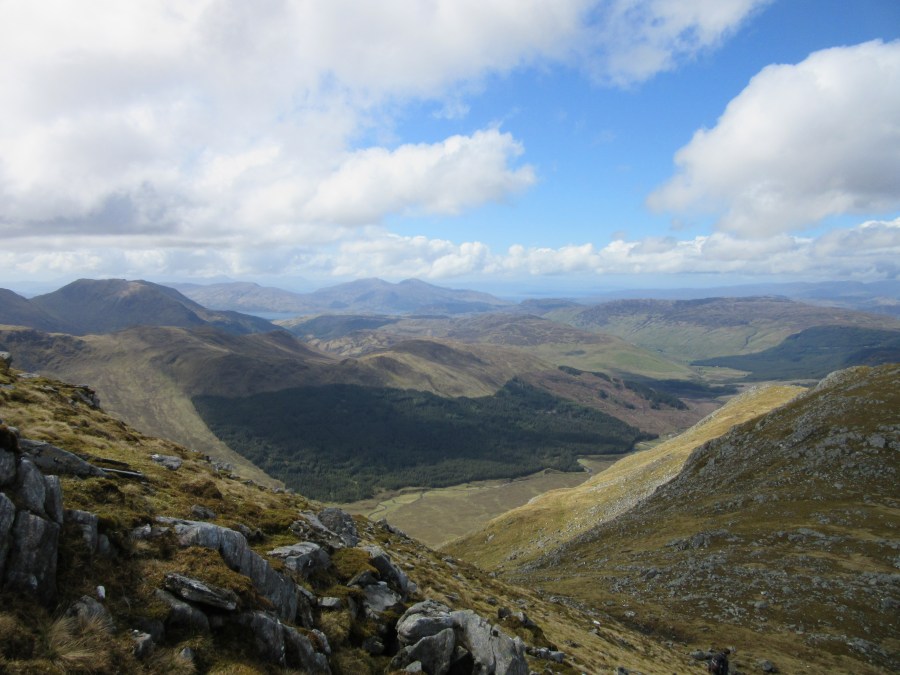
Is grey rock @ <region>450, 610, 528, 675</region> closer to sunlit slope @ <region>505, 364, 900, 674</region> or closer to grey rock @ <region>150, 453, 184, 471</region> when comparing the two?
grey rock @ <region>150, 453, 184, 471</region>

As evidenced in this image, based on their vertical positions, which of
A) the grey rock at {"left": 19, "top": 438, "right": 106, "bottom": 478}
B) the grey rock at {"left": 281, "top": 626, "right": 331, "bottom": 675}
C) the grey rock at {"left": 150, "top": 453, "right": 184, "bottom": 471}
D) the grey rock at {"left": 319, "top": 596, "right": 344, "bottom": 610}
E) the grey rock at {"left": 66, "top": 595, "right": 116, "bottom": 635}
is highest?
the grey rock at {"left": 19, "top": 438, "right": 106, "bottom": 478}

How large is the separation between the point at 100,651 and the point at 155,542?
5.39m

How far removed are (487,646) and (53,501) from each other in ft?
57.3

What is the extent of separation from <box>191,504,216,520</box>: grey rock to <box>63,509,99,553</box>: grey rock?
270 inches

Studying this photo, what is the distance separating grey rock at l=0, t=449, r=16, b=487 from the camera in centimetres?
1530

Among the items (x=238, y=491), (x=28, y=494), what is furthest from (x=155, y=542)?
(x=238, y=491)

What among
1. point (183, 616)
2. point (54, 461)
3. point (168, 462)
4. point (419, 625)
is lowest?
point (419, 625)

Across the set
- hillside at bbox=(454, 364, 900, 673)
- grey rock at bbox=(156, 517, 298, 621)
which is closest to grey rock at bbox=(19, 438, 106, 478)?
grey rock at bbox=(156, 517, 298, 621)

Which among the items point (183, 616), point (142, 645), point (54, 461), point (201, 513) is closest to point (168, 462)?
point (201, 513)

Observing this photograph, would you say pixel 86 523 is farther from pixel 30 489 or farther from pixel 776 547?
pixel 776 547

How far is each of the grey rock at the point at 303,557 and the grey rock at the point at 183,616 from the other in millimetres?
6286

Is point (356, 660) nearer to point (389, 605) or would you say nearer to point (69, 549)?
point (389, 605)

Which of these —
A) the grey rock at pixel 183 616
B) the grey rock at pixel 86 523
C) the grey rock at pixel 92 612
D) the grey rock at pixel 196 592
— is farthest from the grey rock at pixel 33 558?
the grey rock at pixel 196 592

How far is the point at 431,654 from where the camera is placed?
19766 millimetres
